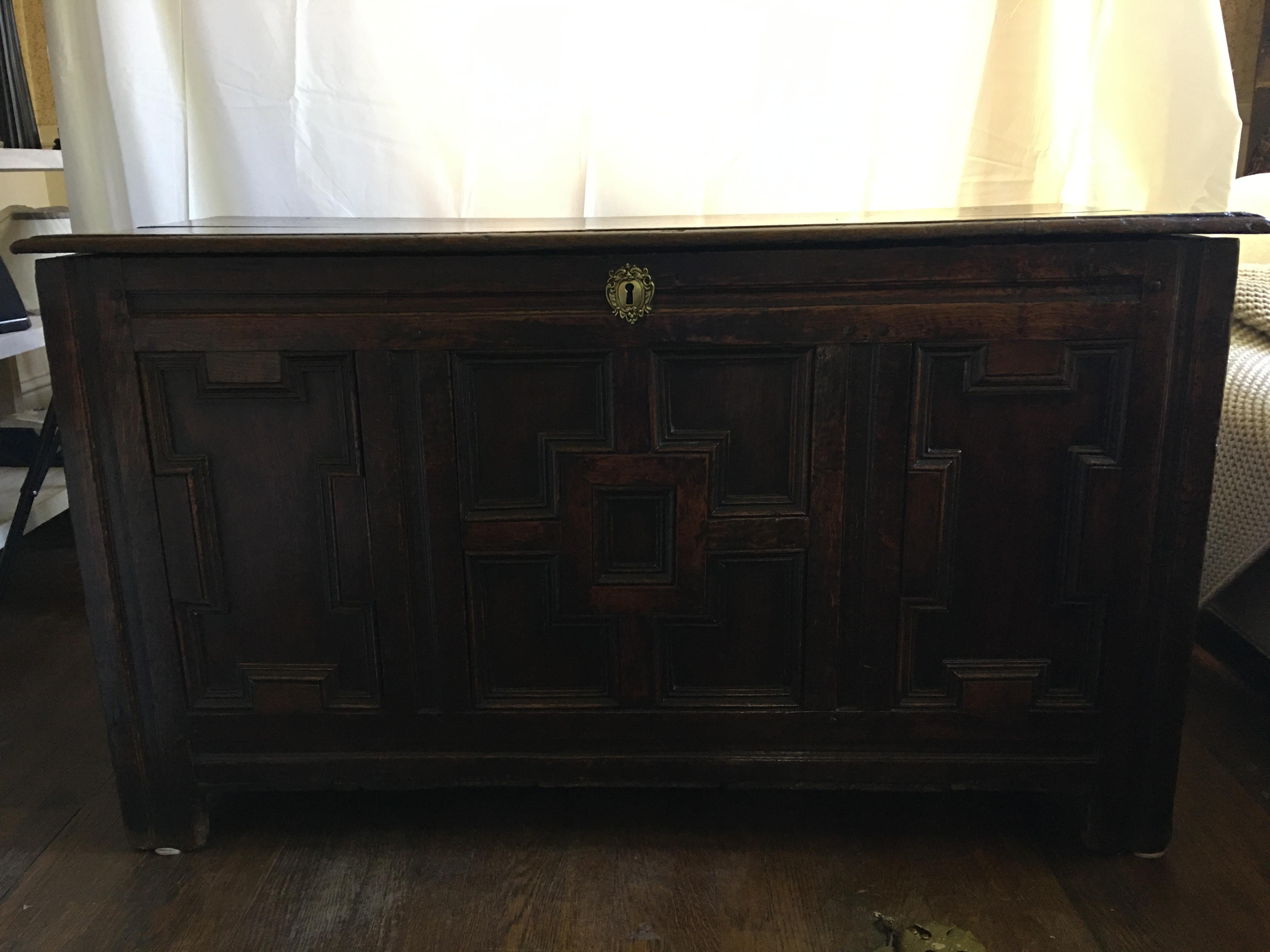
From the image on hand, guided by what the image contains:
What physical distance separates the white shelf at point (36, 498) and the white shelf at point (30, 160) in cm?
53

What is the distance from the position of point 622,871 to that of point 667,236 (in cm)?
70

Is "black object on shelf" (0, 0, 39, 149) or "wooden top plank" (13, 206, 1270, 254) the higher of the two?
"black object on shelf" (0, 0, 39, 149)

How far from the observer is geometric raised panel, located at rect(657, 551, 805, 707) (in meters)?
1.05

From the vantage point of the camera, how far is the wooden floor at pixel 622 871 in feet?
3.31

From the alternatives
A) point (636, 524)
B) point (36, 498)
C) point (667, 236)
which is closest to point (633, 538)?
point (636, 524)

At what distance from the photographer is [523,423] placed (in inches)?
39.6

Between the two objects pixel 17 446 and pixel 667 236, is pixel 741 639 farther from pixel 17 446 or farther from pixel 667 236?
pixel 17 446

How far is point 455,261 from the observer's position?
0.95m

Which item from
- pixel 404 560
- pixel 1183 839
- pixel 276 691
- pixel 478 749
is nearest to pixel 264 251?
pixel 404 560

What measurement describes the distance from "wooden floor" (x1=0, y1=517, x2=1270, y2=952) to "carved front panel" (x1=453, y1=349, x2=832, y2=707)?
193 millimetres

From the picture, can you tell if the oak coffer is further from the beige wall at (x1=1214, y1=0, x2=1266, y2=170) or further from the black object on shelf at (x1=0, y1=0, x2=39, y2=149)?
the beige wall at (x1=1214, y1=0, x2=1266, y2=170)

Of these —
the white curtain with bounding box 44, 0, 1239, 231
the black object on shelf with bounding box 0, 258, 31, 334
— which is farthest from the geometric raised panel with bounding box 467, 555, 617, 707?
the black object on shelf with bounding box 0, 258, 31, 334

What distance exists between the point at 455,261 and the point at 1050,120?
92 centimetres

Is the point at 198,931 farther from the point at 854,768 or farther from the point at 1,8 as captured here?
the point at 1,8
